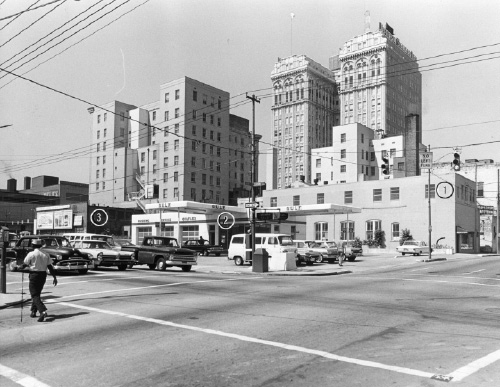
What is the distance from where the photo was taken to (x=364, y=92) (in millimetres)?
135750

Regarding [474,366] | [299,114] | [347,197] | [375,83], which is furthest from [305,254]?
[299,114]

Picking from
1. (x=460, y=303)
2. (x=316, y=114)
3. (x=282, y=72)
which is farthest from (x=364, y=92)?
(x=460, y=303)

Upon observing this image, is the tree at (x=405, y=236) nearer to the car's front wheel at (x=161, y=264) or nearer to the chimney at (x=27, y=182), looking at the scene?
the car's front wheel at (x=161, y=264)

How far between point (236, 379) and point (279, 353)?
1480 millimetres

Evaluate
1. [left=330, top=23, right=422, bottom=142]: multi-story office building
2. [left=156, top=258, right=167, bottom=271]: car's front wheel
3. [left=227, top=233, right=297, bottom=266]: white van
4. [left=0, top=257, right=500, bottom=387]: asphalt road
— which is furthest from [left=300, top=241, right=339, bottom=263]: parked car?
[left=330, top=23, right=422, bottom=142]: multi-story office building

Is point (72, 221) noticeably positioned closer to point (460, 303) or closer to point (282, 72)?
point (460, 303)

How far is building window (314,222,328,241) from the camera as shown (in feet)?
202

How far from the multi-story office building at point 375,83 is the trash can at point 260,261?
109 m

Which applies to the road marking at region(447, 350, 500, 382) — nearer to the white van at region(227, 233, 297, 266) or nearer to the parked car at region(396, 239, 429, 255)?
the white van at region(227, 233, 297, 266)

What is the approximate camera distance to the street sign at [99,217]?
68.1 m

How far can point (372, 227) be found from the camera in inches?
2329

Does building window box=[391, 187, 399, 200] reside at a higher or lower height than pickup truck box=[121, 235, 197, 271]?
higher

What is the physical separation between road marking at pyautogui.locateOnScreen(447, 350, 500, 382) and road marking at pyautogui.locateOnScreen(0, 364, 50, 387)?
16.7ft

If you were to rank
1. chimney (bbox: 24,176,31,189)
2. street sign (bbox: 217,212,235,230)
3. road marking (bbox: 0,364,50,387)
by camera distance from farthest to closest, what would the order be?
1. chimney (bbox: 24,176,31,189)
2. street sign (bbox: 217,212,235,230)
3. road marking (bbox: 0,364,50,387)
